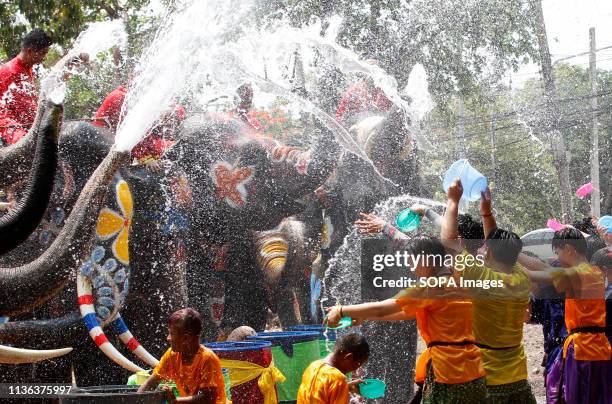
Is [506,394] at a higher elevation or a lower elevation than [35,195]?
lower

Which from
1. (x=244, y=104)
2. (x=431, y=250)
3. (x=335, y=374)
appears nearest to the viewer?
(x=335, y=374)

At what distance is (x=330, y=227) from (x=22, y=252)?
9.90 ft

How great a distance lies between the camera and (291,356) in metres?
5.88

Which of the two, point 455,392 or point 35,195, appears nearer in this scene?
point 35,195

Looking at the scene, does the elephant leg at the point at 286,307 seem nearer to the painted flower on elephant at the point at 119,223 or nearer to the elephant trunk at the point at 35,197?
the painted flower on elephant at the point at 119,223

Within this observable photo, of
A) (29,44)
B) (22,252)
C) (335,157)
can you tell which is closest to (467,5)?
(335,157)

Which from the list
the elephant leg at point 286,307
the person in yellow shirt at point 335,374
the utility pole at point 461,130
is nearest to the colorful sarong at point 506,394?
the person in yellow shirt at point 335,374

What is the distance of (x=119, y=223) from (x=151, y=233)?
1.76ft

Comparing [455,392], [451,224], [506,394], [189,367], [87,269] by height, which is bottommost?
[506,394]

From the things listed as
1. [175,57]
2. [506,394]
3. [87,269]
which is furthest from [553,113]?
[87,269]

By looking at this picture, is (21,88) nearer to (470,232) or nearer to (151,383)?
(151,383)

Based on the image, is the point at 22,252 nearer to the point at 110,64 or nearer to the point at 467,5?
the point at 110,64

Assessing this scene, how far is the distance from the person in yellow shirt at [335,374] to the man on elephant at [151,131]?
2.82 meters

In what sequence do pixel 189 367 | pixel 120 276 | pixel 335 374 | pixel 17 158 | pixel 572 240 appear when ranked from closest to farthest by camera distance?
pixel 335 374 < pixel 189 367 < pixel 17 158 < pixel 572 240 < pixel 120 276
